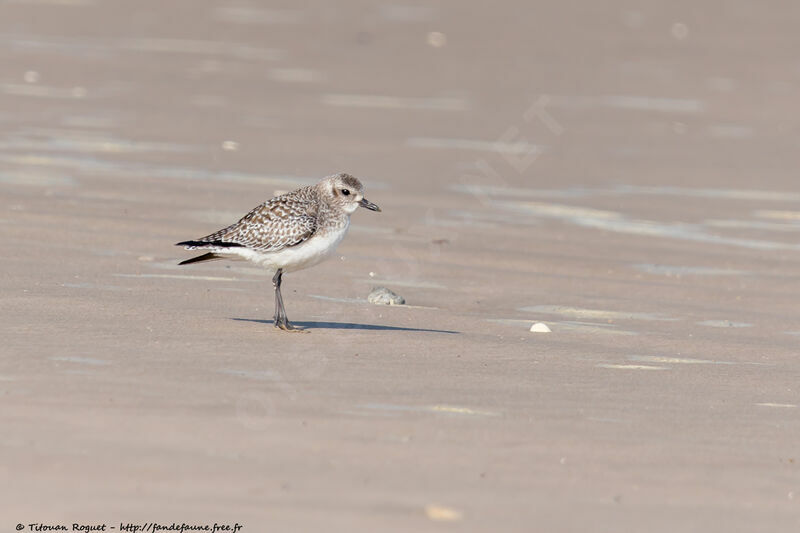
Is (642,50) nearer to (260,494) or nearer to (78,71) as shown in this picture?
(78,71)

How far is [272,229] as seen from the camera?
8.86m

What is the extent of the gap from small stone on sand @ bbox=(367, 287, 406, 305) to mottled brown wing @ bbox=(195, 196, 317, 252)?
3.38 feet

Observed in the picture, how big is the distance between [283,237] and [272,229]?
9 cm

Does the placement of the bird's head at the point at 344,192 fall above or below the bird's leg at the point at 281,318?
above

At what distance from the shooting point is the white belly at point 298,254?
346 inches

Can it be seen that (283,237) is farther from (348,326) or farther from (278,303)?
(348,326)

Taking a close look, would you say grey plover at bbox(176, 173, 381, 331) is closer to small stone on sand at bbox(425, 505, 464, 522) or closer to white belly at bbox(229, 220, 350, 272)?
white belly at bbox(229, 220, 350, 272)

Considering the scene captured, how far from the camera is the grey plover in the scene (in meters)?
8.80

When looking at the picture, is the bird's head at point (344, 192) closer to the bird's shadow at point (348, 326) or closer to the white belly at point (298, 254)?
the white belly at point (298, 254)

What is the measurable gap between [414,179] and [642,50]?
382 inches

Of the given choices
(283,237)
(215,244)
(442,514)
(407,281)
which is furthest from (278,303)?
(442,514)

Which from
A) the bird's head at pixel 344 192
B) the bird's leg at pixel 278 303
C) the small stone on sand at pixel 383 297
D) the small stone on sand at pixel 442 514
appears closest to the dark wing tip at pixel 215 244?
the bird's leg at pixel 278 303

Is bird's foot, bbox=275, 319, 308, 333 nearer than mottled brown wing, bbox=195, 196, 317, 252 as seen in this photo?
Yes

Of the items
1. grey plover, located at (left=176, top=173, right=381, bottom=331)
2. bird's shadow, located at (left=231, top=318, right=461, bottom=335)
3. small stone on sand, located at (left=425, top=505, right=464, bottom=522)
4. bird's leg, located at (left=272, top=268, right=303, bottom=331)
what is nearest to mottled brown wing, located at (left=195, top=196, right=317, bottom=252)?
grey plover, located at (left=176, top=173, right=381, bottom=331)
